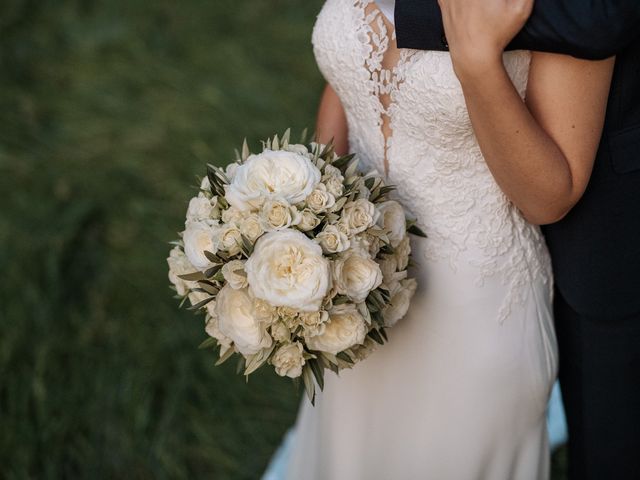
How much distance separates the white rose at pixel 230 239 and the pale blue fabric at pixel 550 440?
1553 millimetres

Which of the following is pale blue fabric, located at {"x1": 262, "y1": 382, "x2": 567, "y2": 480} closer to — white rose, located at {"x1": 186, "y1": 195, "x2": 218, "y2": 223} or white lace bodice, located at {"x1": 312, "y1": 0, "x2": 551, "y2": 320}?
white lace bodice, located at {"x1": 312, "y1": 0, "x2": 551, "y2": 320}

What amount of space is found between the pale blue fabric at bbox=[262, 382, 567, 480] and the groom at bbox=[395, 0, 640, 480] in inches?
32.4

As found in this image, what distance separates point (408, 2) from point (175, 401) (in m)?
2.19

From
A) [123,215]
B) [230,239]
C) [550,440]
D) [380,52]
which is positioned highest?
[123,215]

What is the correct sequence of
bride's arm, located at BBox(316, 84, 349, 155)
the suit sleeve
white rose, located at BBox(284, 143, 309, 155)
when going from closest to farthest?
the suit sleeve < white rose, located at BBox(284, 143, 309, 155) < bride's arm, located at BBox(316, 84, 349, 155)

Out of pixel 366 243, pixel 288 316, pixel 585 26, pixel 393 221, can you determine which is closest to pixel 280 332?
pixel 288 316

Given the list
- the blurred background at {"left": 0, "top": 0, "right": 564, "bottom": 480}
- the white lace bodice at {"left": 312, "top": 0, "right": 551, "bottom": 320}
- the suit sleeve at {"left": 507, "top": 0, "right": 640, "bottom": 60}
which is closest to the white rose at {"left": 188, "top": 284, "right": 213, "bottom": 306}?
the white lace bodice at {"left": 312, "top": 0, "right": 551, "bottom": 320}

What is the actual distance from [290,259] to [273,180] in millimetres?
176

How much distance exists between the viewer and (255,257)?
1.35 m

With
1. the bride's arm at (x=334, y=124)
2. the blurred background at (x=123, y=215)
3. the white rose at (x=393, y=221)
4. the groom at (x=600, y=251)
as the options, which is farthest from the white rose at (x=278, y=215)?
the blurred background at (x=123, y=215)

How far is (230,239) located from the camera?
4.62 feet

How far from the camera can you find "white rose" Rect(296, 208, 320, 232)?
1400 millimetres

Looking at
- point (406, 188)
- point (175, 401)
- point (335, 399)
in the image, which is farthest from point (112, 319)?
point (406, 188)

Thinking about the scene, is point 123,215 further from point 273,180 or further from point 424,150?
point 273,180
